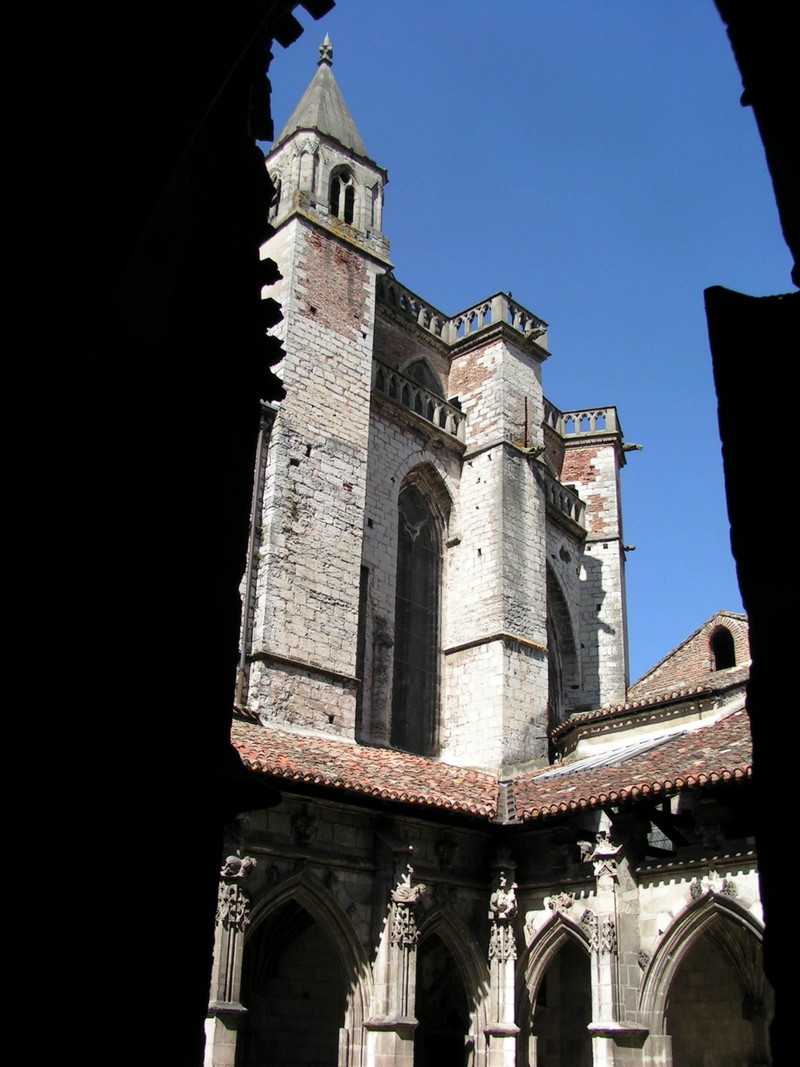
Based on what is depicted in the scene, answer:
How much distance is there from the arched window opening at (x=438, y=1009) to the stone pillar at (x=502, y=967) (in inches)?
42.2

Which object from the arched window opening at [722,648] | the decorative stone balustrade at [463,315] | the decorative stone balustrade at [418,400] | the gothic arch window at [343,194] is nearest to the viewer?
the arched window opening at [722,648]

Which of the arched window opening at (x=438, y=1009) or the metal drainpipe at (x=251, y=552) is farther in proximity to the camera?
the metal drainpipe at (x=251, y=552)

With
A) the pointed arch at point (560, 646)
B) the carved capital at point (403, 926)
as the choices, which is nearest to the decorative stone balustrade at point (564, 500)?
the pointed arch at point (560, 646)

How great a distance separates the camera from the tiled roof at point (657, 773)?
11.4m

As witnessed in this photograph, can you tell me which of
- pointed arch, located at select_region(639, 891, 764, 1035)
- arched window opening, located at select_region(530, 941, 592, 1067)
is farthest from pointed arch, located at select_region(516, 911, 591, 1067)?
arched window opening, located at select_region(530, 941, 592, 1067)

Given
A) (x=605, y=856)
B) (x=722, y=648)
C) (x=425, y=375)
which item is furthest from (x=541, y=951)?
(x=425, y=375)

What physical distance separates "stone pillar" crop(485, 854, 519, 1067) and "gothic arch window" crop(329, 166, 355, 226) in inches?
456

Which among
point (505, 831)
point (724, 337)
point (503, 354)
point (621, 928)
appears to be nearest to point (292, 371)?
point (503, 354)

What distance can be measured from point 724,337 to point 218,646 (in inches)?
90.4

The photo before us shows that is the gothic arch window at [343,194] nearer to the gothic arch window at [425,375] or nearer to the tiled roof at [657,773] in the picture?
the gothic arch window at [425,375]

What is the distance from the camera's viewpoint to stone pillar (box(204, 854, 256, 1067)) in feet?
34.7

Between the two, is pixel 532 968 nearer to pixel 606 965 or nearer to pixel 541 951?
pixel 541 951

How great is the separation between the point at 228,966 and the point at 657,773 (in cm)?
480

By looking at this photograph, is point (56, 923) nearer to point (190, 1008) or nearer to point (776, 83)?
point (190, 1008)
